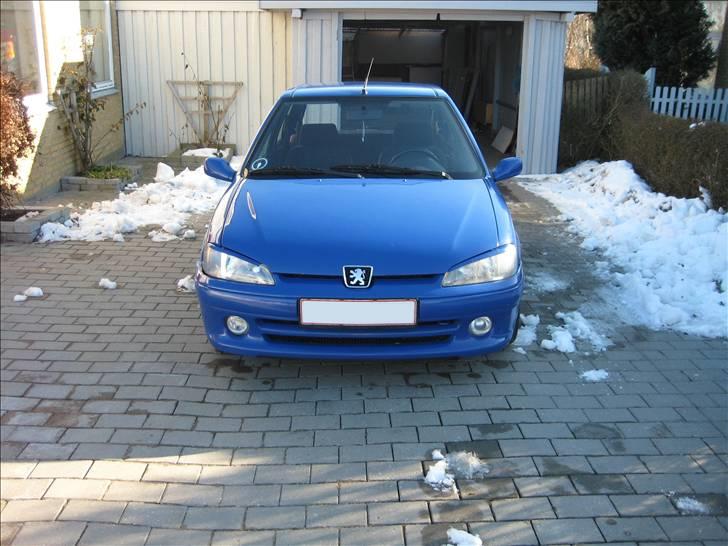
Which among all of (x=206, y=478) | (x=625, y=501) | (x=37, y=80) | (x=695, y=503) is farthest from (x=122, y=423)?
(x=37, y=80)

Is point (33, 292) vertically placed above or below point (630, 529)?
above

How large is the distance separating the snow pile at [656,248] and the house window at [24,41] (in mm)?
6576

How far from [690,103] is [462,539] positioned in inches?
404

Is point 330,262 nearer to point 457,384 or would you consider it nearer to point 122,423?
point 457,384

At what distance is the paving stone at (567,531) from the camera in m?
2.83

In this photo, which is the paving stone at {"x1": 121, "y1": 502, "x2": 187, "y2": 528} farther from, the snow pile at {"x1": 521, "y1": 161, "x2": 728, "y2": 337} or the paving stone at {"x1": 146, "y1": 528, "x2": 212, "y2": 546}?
the snow pile at {"x1": 521, "y1": 161, "x2": 728, "y2": 337}

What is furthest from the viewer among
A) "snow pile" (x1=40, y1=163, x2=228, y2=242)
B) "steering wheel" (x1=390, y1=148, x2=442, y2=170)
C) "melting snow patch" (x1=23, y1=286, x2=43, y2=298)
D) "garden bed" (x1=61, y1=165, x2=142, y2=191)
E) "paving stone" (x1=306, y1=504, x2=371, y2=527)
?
"garden bed" (x1=61, y1=165, x2=142, y2=191)

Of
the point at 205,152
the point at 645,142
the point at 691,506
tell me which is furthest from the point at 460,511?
the point at 205,152

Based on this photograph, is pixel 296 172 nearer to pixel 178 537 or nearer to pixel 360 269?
pixel 360 269

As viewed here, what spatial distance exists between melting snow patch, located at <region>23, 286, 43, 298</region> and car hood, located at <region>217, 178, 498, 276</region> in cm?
188

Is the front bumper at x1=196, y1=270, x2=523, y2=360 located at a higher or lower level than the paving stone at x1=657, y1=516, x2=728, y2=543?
higher

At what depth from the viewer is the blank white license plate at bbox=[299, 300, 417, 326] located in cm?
366

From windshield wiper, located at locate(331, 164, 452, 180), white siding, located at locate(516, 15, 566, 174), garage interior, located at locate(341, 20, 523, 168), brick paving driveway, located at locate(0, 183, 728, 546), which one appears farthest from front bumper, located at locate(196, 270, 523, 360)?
garage interior, located at locate(341, 20, 523, 168)

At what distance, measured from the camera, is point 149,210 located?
7930mm
